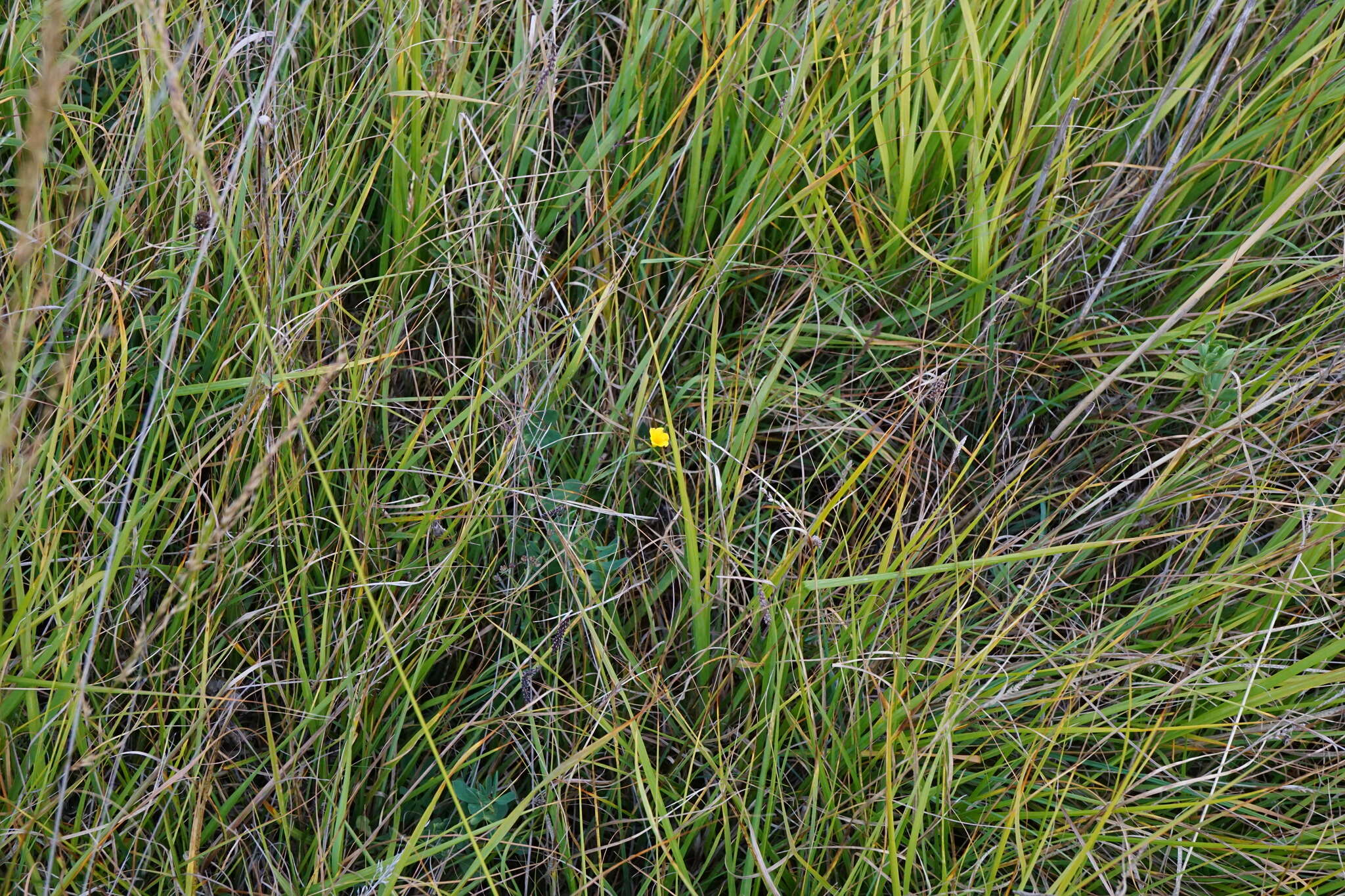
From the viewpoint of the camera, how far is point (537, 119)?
1372mm

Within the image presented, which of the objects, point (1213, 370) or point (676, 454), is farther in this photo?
point (1213, 370)

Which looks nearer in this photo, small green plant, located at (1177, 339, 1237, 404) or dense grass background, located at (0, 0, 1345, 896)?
dense grass background, located at (0, 0, 1345, 896)

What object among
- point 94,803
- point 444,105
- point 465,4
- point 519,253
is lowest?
point 94,803

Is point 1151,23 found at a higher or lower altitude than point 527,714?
higher

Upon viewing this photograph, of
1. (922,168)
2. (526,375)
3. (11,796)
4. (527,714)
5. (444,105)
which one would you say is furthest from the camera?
(922,168)

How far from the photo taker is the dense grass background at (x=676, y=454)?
1104 millimetres

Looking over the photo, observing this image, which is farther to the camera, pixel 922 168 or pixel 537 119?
pixel 922 168

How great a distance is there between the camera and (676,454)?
45.8 inches

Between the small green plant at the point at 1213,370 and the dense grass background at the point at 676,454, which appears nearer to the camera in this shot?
the dense grass background at the point at 676,454

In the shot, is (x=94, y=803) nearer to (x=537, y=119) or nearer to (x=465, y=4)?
(x=537, y=119)

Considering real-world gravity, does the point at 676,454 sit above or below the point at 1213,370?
below

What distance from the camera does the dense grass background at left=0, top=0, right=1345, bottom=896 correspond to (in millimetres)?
1104

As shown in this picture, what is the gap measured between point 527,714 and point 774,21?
1.10 metres

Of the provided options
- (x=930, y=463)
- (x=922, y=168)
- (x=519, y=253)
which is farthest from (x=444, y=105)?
(x=930, y=463)
